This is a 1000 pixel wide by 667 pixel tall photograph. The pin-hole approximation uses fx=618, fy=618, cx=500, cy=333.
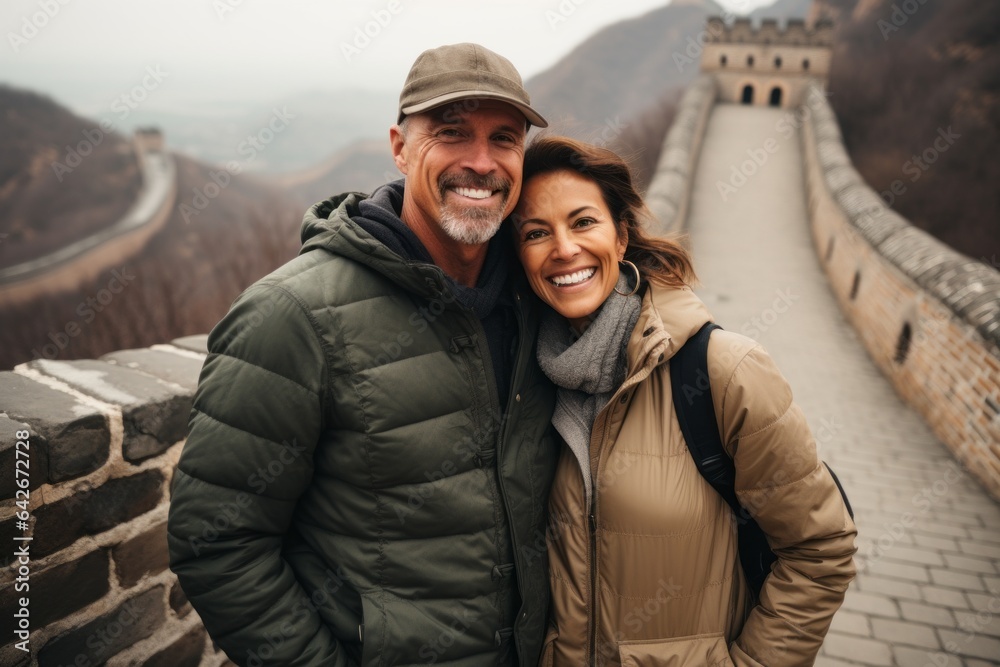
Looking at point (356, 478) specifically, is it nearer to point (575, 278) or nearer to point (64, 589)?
point (575, 278)

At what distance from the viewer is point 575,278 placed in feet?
6.21

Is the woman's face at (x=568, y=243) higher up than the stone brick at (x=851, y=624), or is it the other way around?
the woman's face at (x=568, y=243)

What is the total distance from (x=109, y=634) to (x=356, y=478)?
105cm

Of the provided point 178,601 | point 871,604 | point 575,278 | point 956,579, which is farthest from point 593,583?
point 956,579

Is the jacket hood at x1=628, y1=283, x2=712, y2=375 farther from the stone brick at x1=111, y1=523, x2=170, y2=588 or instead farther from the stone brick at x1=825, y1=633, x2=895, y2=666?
the stone brick at x1=825, y1=633, x2=895, y2=666

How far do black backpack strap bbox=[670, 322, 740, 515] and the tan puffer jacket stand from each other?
0.02 m

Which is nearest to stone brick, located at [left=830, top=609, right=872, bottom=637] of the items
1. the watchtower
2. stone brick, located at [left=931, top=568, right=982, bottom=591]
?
stone brick, located at [left=931, top=568, right=982, bottom=591]

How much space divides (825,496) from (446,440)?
107 cm

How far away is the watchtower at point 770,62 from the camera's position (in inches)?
1056

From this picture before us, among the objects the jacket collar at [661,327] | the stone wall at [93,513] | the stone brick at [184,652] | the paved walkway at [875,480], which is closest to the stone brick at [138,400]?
the stone wall at [93,513]

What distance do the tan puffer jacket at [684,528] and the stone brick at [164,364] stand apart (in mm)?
1314

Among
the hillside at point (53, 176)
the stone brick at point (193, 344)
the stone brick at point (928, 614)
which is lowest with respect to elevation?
the hillside at point (53, 176)

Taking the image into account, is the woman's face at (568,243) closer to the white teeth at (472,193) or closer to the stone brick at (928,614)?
the white teeth at (472,193)

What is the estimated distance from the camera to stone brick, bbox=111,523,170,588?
6.32 ft
